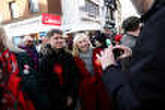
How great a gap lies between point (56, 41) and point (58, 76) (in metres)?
0.53

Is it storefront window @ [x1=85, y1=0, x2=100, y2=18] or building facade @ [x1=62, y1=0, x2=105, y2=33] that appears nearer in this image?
building facade @ [x1=62, y1=0, x2=105, y2=33]

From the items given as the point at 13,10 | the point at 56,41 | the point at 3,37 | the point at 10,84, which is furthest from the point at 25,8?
the point at 10,84

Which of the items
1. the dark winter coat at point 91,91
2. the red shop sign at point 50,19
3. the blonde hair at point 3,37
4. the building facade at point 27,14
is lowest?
the dark winter coat at point 91,91

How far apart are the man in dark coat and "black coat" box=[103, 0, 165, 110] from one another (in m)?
1.78

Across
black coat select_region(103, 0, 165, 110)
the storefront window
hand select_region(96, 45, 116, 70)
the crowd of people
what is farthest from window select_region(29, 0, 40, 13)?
black coat select_region(103, 0, 165, 110)

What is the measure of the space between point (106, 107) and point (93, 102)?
0.69ft

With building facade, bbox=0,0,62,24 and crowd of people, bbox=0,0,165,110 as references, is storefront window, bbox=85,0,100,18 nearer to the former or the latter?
building facade, bbox=0,0,62,24

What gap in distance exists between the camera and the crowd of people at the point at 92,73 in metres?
0.68

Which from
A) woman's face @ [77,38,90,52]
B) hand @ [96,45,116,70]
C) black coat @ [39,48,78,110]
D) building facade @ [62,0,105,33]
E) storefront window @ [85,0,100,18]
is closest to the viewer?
hand @ [96,45,116,70]

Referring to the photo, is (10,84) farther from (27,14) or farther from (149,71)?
(27,14)

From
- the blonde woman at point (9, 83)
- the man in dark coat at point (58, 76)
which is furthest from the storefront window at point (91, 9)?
the blonde woman at point (9, 83)

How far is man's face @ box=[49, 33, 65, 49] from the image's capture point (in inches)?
105

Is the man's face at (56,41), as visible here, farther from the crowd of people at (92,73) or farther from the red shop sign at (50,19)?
the red shop sign at (50,19)

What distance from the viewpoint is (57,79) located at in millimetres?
2490
